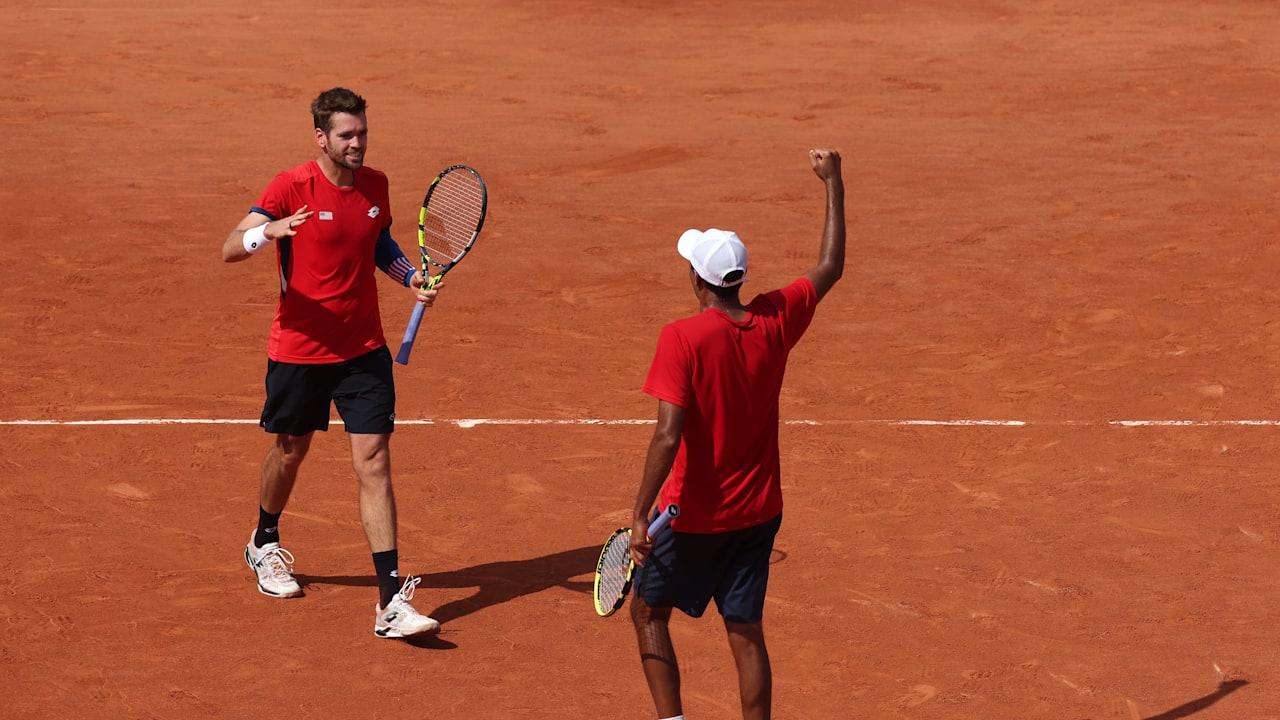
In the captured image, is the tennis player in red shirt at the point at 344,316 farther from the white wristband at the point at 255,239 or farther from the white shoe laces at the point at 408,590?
the white wristband at the point at 255,239

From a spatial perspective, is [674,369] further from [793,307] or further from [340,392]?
[340,392]

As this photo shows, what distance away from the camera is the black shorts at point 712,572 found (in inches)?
226

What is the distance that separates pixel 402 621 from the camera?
732 centimetres

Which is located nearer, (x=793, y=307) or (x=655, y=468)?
(x=655, y=468)

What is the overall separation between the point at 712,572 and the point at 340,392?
2.51 metres

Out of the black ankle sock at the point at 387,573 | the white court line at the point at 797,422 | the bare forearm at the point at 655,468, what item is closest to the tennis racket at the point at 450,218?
the black ankle sock at the point at 387,573

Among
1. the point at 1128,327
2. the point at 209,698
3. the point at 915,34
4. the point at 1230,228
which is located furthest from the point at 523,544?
the point at 915,34

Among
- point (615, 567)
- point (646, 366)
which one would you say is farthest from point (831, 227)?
point (646, 366)

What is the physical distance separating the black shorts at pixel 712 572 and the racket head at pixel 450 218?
8.54 ft

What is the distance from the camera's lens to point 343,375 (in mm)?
7555

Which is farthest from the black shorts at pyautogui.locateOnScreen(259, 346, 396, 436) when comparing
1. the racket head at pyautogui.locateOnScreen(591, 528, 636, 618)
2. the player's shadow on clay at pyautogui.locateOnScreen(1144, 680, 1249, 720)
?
the player's shadow on clay at pyautogui.locateOnScreen(1144, 680, 1249, 720)

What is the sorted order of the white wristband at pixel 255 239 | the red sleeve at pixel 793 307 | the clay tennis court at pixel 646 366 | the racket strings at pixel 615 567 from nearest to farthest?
the red sleeve at pixel 793 307
the racket strings at pixel 615 567
the white wristband at pixel 255 239
the clay tennis court at pixel 646 366

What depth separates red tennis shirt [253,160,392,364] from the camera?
733cm

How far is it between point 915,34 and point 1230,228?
958 cm
